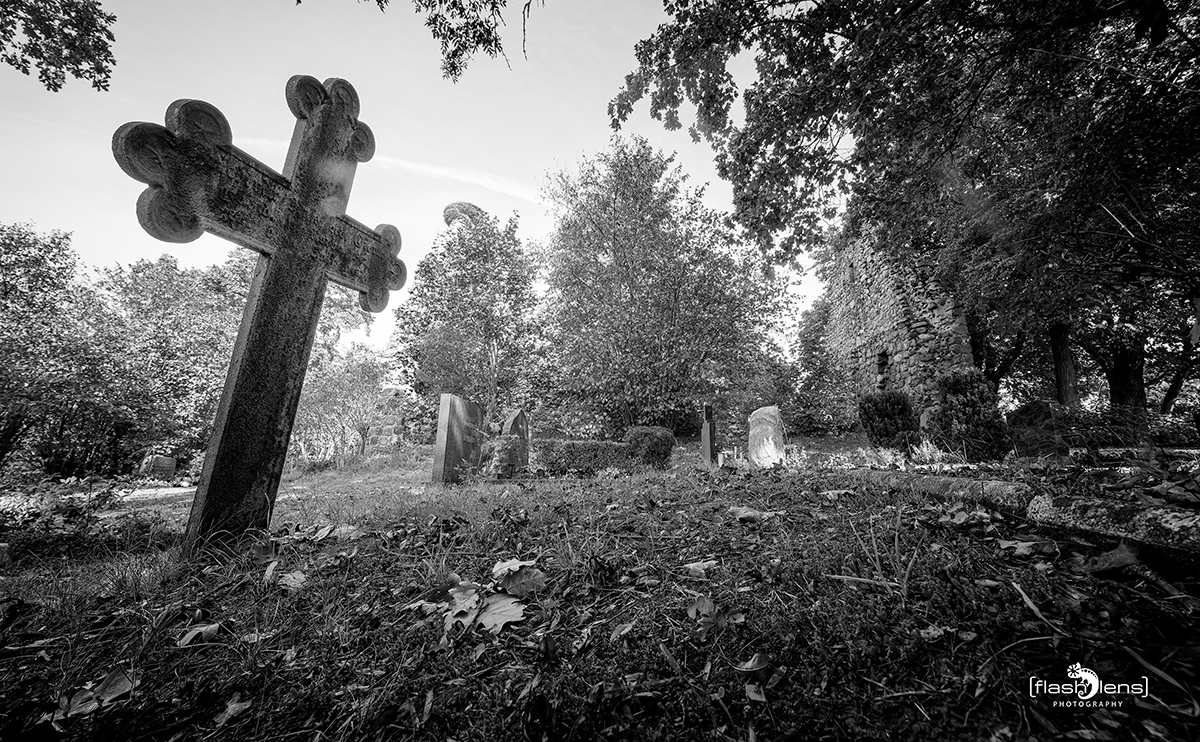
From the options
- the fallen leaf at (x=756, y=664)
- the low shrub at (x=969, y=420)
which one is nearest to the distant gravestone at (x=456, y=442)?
the fallen leaf at (x=756, y=664)

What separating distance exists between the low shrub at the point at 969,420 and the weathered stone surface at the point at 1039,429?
16 centimetres

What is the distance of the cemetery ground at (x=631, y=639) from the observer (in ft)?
2.94

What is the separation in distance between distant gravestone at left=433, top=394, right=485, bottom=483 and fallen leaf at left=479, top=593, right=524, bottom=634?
18.0ft

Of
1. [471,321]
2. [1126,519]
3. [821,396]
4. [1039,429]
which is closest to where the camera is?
[1126,519]

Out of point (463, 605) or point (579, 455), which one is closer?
point (463, 605)

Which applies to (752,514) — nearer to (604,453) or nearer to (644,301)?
(604,453)

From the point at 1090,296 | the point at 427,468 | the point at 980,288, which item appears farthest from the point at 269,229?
the point at 980,288

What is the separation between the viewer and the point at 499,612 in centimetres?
136

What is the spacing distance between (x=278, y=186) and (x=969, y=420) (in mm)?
10564

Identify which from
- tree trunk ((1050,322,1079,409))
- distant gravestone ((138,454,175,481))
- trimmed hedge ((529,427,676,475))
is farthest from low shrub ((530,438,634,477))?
tree trunk ((1050,322,1079,409))

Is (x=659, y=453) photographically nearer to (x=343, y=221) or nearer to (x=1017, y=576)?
(x=343, y=221)

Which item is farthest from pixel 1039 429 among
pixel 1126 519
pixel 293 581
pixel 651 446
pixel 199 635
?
pixel 199 635

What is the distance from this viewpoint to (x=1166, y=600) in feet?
3.37

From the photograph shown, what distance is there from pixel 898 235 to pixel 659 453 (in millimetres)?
5254
